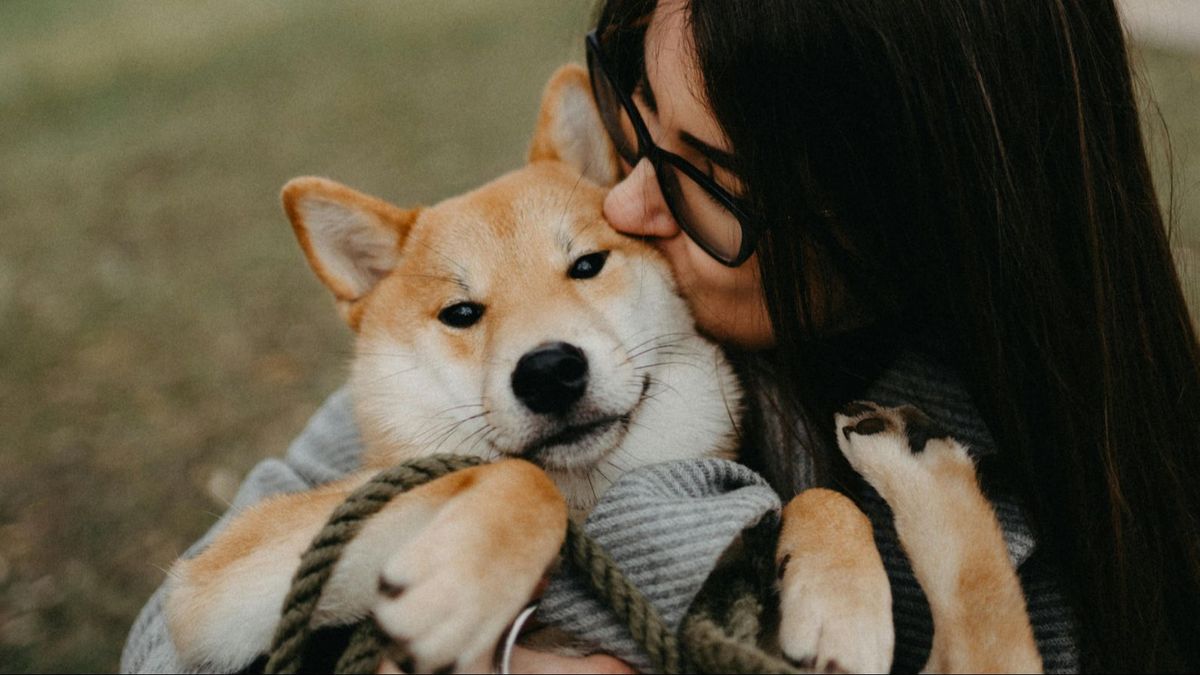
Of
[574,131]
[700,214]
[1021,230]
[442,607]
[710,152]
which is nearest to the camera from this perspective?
[442,607]

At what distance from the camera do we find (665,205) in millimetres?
1699

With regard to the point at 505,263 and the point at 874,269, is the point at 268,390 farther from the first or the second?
the point at 874,269

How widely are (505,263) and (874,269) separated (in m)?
0.72

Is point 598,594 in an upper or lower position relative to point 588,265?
lower

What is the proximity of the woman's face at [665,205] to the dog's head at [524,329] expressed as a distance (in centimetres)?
5

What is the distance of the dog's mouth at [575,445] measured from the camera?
4.98 feet

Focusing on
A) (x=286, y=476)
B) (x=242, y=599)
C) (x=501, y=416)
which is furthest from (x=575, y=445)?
(x=286, y=476)

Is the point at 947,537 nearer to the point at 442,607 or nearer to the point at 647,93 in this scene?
the point at 442,607

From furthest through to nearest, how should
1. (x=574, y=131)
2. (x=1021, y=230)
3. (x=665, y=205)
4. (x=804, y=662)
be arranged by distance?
1. (x=574, y=131)
2. (x=665, y=205)
3. (x=1021, y=230)
4. (x=804, y=662)

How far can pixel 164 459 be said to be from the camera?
118 inches

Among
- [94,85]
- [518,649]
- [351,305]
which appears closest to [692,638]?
[518,649]

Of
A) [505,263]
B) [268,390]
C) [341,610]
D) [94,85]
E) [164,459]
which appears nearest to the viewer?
[341,610]

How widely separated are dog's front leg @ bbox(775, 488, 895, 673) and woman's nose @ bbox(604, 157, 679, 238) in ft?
2.11

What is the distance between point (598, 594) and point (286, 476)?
3.23 feet
